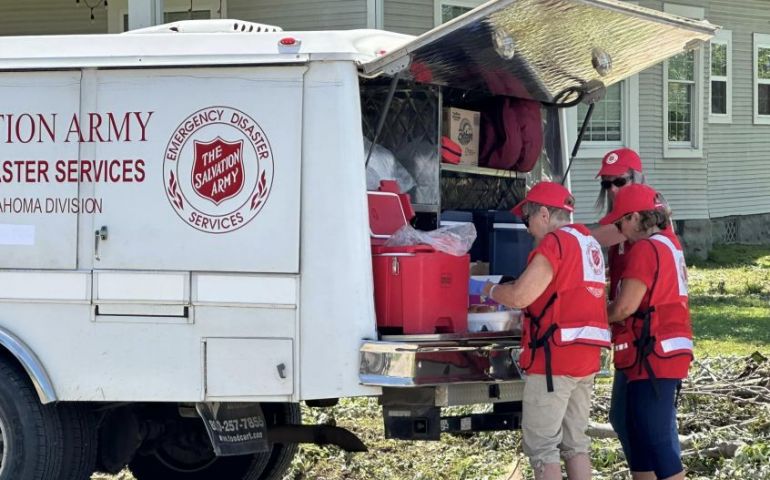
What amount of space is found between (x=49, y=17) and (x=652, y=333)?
14635 millimetres

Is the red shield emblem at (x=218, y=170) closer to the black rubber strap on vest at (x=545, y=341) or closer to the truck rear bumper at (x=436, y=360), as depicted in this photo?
the truck rear bumper at (x=436, y=360)

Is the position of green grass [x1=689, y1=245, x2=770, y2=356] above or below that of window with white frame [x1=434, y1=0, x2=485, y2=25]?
below

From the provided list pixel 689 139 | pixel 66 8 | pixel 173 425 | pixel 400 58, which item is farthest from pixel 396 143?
pixel 689 139

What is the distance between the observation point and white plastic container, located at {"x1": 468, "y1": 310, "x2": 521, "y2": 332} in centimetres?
591

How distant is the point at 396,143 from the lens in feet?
21.2

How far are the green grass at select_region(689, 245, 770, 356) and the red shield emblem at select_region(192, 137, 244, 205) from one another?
21.0ft

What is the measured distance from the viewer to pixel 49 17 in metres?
18.8

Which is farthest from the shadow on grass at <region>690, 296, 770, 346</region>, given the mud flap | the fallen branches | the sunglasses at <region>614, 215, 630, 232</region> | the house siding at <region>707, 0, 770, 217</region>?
the house siding at <region>707, 0, 770, 217</region>

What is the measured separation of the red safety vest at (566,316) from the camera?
5.62 m

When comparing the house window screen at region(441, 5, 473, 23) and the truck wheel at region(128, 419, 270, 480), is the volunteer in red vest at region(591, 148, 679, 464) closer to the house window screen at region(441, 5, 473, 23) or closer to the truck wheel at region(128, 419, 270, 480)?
the truck wheel at region(128, 419, 270, 480)

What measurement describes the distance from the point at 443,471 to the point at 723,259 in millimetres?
13257

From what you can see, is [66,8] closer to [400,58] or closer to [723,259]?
[723,259]

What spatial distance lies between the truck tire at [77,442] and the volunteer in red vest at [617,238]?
2536 millimetres

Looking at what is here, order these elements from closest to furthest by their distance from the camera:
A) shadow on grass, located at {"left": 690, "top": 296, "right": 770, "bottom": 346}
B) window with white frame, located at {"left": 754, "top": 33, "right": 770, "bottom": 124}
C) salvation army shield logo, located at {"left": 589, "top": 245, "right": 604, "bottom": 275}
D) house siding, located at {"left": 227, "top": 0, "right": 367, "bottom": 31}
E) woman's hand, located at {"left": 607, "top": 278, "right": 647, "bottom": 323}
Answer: salvation army shield logo, located at {"left": 589, "top": 245, "right": 604, "bottom": 275}
woman's hand, located at {"left": 607, "top": 278, "right": 647, "bottom": 323}
shadow on grass, located at {"left": 690, "top": 296, "right": 770, "bottom": 346}
house siding, located at {"left": 227, "top": 0, "right": 367, "bottom": 31}
window with white frame, located at {"left": 754, "top": 33, "right": 770, "bottom": 124}
